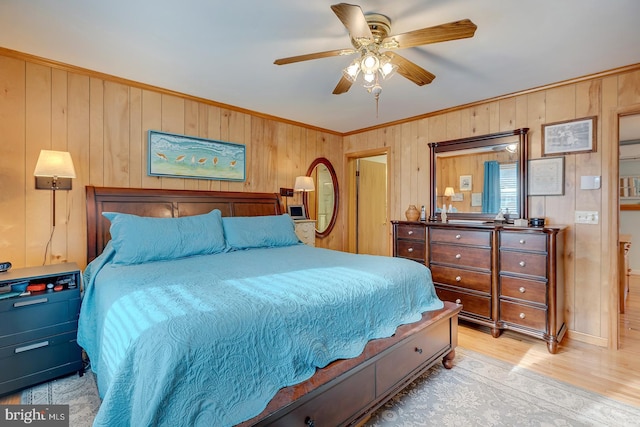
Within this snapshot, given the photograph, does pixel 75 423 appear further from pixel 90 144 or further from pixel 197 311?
pixel 90 144

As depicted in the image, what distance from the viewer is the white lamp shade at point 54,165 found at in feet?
7.48

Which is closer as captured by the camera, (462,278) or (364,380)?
(364,380)

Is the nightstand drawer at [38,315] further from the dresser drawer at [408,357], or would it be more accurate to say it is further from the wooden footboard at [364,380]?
the dresser drawer at [408,357]

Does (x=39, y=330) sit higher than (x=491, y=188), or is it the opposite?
(x=491, y=188)

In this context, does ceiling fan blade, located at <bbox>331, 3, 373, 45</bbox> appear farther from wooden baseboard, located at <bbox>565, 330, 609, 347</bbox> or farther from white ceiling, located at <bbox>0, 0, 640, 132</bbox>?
wooden baseboard, located at <bbox>565, 330, 609, 347</bbox>

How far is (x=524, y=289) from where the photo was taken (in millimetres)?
2705

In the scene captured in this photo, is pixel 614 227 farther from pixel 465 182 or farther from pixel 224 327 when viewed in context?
pixel 224 327

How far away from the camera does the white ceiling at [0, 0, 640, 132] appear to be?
1.82 meters

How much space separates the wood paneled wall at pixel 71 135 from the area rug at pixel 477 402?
1.19m

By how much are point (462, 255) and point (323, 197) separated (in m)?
2.25

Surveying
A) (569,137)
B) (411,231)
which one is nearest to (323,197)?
(411,231)

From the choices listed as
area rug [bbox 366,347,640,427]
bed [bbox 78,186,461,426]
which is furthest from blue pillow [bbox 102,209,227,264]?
area rug [bbox 366,347,640,427]

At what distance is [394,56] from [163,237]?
7.22 feet

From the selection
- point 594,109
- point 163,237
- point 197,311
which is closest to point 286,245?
point 163,237
